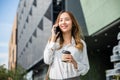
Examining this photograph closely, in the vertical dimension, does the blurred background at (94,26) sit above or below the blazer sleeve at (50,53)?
above

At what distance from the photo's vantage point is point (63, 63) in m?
2.10

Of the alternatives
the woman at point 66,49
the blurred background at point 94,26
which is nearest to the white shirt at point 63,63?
the woman at point 66,49

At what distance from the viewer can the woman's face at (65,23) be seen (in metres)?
2.20

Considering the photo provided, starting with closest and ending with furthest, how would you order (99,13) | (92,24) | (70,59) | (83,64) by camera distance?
(70,59) < (83,64) < (99,13) < (92,24)

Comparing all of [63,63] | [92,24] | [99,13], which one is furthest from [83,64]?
[92,24]

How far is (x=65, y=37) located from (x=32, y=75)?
3299 cm

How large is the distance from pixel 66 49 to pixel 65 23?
6.8 inches

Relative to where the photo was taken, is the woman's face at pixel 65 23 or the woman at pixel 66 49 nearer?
the woman at pixel 66 49

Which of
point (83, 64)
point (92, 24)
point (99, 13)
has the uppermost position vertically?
point (99, 13)

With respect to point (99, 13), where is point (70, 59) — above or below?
below

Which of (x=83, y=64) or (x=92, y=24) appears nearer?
(x=83, y=64)

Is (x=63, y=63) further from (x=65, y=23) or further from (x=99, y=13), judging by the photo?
(x=99, y=13)

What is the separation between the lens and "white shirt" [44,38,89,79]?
82.5 inches

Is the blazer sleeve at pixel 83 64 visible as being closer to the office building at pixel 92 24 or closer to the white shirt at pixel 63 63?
the white shirt at pixel 63 63
